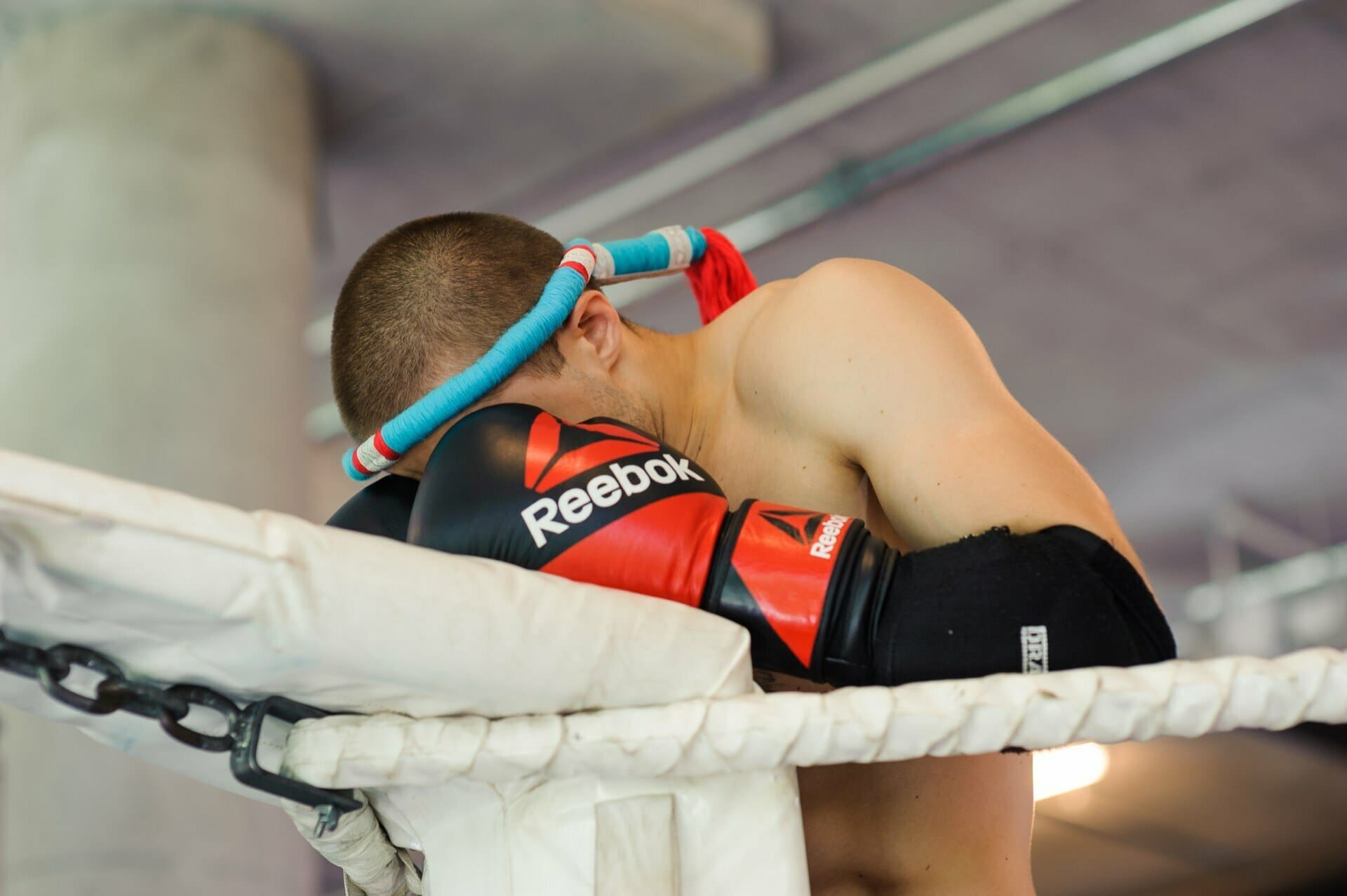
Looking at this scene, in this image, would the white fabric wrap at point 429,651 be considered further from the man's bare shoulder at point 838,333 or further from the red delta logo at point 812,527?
the man's bare shoulder at point 838,333

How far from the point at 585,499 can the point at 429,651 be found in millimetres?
182

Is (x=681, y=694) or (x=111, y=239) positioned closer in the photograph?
(x=681, y=694)

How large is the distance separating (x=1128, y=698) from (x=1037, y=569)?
0.14 metres

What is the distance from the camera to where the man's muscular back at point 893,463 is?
86 cm

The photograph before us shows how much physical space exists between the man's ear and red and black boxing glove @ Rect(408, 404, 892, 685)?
288mm

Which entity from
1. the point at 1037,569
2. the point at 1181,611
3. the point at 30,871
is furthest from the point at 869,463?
the point at 1181,611

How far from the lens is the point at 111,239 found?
240 cm

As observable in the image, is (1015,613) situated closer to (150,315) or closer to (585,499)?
(585,499)

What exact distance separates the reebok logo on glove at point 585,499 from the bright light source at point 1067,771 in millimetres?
3290

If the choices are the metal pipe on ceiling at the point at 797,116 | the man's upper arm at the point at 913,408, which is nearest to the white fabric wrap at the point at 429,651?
the man's upper arm at the point at 913,408

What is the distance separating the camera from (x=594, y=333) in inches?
45.4

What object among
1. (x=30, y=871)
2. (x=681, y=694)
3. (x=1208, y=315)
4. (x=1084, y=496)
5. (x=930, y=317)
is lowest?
(x=30, y=871)

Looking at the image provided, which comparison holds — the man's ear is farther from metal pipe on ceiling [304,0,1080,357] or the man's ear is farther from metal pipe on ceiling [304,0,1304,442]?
metal pipe on ceiling [304,0,1304,442]

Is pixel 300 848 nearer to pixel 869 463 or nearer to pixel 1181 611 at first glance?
pixel 869 463
